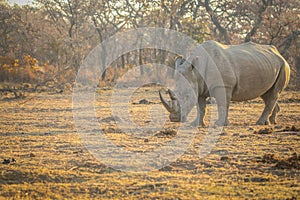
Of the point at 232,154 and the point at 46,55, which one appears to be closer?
the point at 232,154

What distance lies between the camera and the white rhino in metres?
9.82

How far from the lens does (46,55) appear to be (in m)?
33.5

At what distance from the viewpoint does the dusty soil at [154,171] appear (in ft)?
17.8

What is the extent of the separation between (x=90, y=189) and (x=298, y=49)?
2131 centimetres

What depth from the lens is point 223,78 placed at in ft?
33.4

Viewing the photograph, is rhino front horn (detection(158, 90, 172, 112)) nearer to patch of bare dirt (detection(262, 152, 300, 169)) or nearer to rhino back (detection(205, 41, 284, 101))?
rhino back (detection(205, 41, 284, 101))


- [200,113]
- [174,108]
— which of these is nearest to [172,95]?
[174,108]

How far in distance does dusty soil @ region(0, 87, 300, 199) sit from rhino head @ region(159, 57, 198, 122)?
0.36 meters

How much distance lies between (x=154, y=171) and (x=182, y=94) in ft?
11.8

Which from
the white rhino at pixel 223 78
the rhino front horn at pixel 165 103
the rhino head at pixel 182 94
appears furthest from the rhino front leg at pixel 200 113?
the rhino front horn at pixel 165 103

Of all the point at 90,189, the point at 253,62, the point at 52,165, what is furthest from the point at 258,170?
the point at 253,62

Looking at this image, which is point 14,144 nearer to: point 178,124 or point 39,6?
point 178,124

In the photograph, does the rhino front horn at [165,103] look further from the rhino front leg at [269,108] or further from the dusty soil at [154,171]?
the rhino front leg at [269,108]

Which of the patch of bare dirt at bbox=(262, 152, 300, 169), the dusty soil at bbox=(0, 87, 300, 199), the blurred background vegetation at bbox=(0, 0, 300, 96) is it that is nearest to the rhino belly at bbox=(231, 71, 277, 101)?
the dusty soil at bbox=(0, 87, 300, 199)
